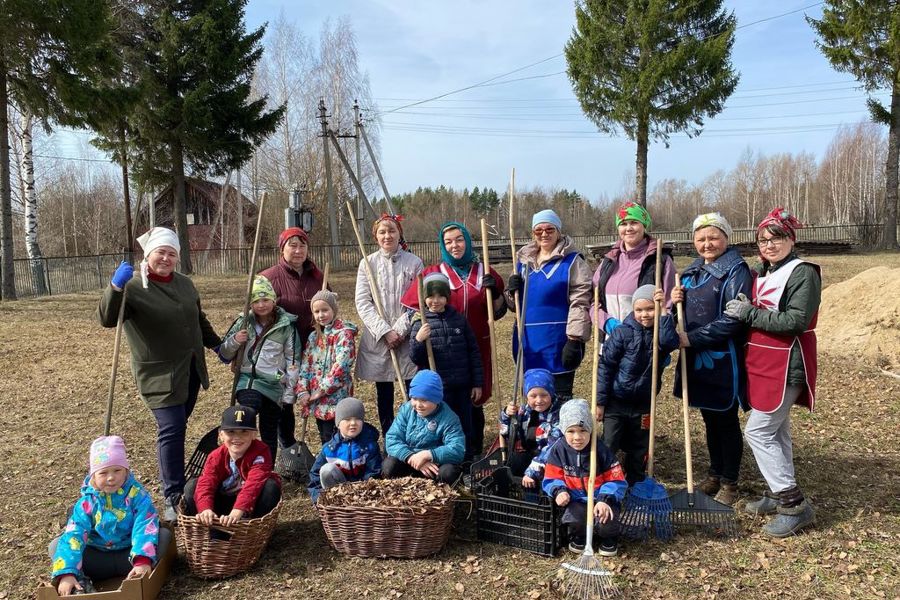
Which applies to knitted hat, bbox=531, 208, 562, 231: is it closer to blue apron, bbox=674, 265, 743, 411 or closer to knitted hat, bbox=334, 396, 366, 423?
blue apron, bbox=674, 265, 743, 411

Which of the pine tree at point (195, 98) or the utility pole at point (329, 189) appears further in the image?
the utility pole at point (329, 189)

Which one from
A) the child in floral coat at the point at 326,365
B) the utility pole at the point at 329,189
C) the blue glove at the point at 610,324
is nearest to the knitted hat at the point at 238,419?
the child in floral coat at the point at 326,365

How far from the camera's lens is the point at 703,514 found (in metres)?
3.72

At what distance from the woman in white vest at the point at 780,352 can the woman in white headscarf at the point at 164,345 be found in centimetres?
342

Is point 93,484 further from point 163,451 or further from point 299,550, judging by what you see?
point 299,550

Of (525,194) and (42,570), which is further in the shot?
(525,194)

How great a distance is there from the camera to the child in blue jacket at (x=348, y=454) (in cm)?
400

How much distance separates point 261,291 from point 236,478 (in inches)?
54.1

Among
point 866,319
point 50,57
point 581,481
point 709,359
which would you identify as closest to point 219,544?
point 581,481

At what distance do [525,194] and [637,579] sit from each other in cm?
6927

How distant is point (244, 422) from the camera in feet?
12.0

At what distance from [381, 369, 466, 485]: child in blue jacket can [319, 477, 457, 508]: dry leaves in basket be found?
0.18m

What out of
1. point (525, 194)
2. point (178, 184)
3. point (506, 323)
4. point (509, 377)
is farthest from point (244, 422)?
point (525, 194)

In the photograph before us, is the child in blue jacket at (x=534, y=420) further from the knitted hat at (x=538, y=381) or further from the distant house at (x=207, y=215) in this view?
the distant house at (x=207, y=215)
